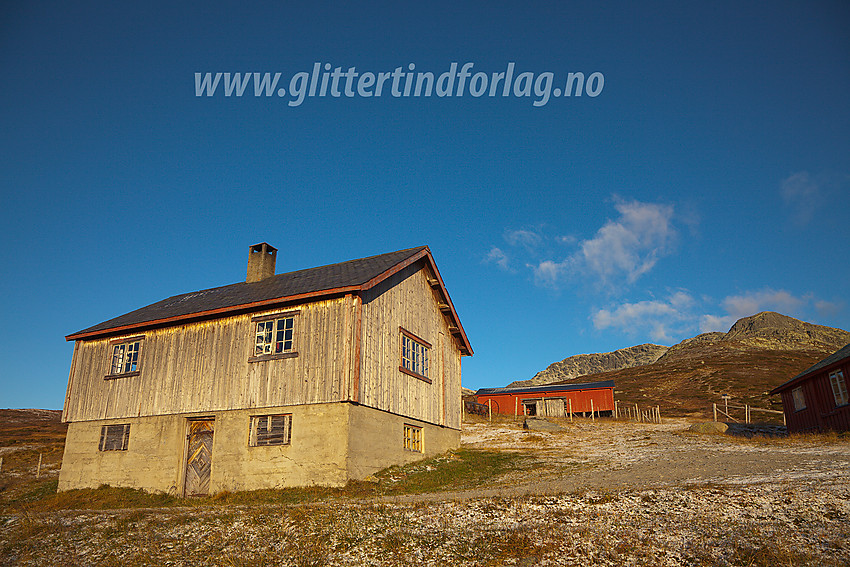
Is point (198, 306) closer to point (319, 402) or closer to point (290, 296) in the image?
point (290, 296)

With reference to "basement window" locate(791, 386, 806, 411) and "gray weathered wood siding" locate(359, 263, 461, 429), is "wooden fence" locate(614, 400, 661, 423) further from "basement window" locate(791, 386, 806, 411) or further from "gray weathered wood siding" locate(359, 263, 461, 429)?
"gray weathered wood siding" locate(359, 263, 461, 429)

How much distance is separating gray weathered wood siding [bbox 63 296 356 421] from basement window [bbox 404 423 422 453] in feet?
16.0

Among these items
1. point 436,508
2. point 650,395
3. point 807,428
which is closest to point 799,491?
point 436,508

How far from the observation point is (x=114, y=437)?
74.7 feet

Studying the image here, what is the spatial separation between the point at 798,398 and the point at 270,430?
2986 cm

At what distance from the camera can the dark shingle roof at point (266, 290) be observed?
66.3 feet

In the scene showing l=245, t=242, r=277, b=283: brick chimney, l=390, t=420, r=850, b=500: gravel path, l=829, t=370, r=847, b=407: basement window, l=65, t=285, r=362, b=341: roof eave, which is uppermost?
l=245, t=242, r=277, b=283: brick chimney

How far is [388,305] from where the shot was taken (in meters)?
21.6

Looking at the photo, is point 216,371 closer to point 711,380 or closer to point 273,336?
point 273,336

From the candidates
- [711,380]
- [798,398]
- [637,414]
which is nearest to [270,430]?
[798,398]

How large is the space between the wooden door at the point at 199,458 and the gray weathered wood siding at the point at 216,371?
754mm

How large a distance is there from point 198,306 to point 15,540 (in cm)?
1097

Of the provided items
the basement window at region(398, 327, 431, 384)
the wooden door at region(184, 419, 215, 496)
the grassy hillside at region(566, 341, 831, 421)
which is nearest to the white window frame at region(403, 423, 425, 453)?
the basement window at region(398, 327, 431, 384)

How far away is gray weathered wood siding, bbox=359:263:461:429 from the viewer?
1998cm
